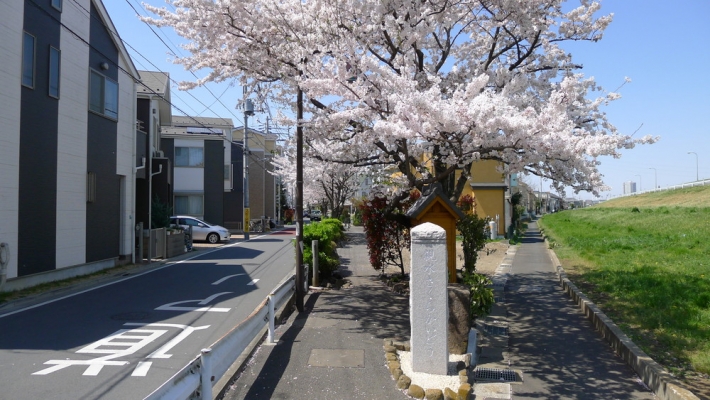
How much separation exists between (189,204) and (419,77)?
28725 millimetres

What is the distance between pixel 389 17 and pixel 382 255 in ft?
20.0

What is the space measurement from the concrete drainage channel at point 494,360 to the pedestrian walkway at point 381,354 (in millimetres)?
43

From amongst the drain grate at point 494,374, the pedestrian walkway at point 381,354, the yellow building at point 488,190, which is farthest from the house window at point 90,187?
the yellow building at point 488,190

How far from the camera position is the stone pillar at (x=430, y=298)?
6.25m

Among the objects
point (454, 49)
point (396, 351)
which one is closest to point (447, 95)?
point (454, 49)

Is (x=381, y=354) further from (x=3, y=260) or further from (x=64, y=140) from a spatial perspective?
(x=64, y=140)

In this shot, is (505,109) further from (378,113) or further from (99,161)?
(99,161)

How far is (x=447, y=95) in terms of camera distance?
1128cm

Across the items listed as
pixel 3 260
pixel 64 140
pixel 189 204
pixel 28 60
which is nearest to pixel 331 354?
pixel 3 260

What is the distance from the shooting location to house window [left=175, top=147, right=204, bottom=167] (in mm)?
35625

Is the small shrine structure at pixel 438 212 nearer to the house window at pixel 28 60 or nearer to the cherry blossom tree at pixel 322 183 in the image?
the house window at pixel 28 60

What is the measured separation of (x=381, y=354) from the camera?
740cm

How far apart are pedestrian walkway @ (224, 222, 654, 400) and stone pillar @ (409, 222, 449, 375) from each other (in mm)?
526

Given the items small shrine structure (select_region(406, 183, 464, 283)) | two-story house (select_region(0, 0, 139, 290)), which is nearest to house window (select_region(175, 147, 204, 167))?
two-story house (select_region(0, 0, 139, 290))
